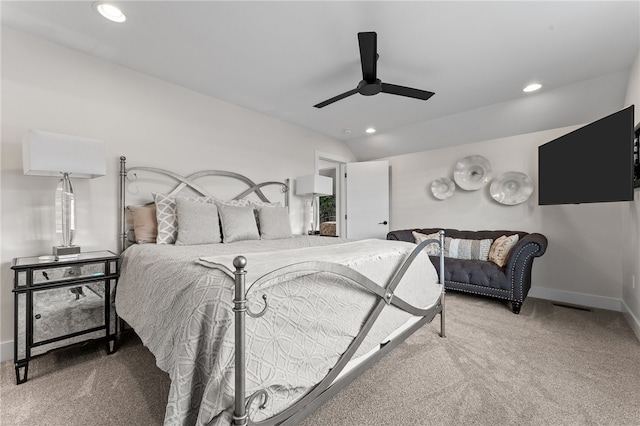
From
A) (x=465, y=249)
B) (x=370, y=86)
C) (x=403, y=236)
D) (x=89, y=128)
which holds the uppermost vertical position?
(x=370, y=86)

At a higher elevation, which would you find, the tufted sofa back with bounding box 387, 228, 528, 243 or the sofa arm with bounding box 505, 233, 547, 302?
the tufted sofa back with bounding box 387, 228, 528, 243

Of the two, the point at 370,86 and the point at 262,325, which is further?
the point at 370,86

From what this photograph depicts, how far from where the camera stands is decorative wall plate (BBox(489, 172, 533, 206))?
149 inches

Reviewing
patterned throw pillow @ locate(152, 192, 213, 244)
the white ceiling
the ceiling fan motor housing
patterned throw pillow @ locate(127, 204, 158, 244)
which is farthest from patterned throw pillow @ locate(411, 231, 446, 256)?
patterned throw pillow @ locate(127, 204, 158, 244)

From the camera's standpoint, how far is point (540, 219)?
12.1ft

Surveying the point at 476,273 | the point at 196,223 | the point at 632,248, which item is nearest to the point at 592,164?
the point at 632,248

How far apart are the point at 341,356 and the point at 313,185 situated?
114 inches

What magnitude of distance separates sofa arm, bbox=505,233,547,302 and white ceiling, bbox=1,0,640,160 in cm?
174

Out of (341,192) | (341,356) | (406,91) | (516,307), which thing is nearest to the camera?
(341,356)

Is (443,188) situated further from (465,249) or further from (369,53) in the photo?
(369,53)

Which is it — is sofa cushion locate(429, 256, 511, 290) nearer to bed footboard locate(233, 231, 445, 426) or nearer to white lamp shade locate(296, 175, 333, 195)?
bed footboard locate(233, 231, 445, 426)

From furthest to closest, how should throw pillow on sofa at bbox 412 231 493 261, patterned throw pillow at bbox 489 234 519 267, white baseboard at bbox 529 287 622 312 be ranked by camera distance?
throw pillow on sofa at bbox 412 231 493 261 → patterned throw pillow at bbox 489 234 519 267 → white baseboard at bbox 529 287 622 312

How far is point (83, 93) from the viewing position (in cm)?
245

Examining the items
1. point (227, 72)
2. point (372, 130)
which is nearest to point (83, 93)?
point (227, 72)
